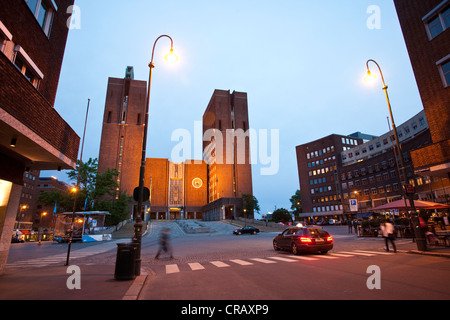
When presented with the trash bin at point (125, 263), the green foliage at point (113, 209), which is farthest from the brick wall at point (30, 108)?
the green foliage at point (113, 209)

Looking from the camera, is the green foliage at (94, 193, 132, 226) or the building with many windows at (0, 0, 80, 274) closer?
the building with many windows at (0, 0, 80, 274)

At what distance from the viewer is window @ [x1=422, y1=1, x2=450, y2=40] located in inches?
586

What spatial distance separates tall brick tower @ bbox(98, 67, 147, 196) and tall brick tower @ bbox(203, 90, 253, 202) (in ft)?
89.6

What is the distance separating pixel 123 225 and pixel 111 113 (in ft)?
153

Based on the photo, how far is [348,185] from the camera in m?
75.1

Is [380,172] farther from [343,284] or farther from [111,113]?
[111,113]

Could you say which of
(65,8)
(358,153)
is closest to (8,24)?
(65,8)

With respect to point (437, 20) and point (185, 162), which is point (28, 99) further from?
point (185, 162)

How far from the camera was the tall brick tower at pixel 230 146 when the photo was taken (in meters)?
86.8

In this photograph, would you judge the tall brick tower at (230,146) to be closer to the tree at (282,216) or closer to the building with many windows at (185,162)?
the building with many windows at (185,162)

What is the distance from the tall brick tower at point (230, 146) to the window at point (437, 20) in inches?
2731

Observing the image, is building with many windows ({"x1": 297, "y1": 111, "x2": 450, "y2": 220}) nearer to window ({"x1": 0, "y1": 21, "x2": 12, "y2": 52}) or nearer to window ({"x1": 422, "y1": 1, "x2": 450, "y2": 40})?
window ({"x1": 422, "y1": 1, "x2": 450, "y2": 40})

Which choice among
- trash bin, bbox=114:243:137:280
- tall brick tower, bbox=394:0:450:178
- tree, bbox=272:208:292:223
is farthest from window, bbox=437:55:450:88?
tree, bbox=272:208:292:223

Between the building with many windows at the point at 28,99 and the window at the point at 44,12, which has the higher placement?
the window at the point at 44,12
